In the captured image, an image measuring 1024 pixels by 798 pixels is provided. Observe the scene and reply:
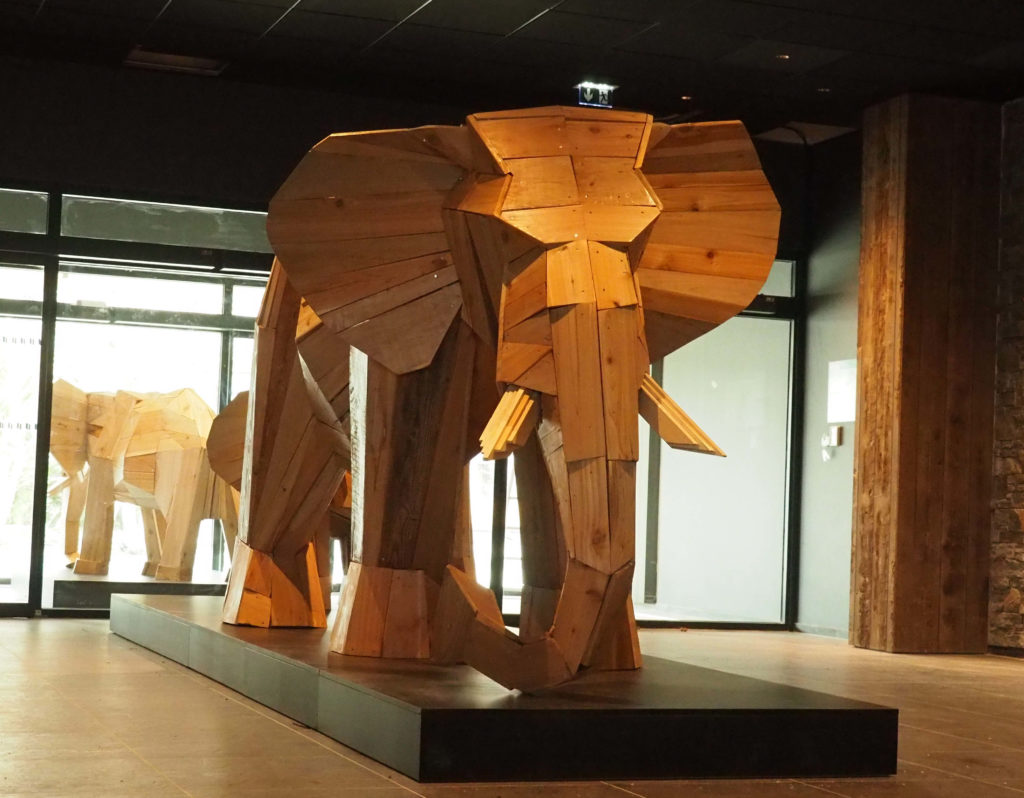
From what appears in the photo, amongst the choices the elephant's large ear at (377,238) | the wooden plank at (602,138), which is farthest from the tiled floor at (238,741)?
the wooden plank at (602,138)

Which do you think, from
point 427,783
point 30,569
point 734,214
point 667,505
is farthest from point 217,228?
point 427,783

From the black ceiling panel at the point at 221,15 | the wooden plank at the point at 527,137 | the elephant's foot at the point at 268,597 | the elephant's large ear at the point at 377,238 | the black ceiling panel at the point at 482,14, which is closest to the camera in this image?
the wooden plank at the point at 527,137

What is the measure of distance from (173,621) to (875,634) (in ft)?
14.0

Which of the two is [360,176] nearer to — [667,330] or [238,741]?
[667,330]

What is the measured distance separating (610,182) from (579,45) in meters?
4.08

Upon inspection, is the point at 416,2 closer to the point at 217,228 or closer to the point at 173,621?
the point at 217,228

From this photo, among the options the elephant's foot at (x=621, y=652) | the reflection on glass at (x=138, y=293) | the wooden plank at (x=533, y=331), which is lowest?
the elephant's foot at (x=621, y=652)

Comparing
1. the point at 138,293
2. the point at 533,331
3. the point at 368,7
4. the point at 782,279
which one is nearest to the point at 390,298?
the point at 533,331

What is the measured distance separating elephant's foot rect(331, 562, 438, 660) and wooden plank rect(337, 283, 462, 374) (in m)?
0.73

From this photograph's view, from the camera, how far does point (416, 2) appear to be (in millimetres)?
7211

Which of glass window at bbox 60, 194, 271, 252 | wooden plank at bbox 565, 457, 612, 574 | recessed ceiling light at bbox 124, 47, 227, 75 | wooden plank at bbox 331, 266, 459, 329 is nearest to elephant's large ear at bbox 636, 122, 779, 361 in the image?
wooden plank at bbox 331, 266, 459, 329

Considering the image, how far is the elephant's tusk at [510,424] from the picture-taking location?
348cm

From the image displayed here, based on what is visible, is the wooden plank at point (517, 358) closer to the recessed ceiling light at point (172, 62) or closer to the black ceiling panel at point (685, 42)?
the black ceiling panel at point (685, 42)

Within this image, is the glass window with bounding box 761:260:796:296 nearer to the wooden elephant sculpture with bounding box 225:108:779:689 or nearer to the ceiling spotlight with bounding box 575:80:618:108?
the ceiling spotlight with bounding box 575:80:618:108
